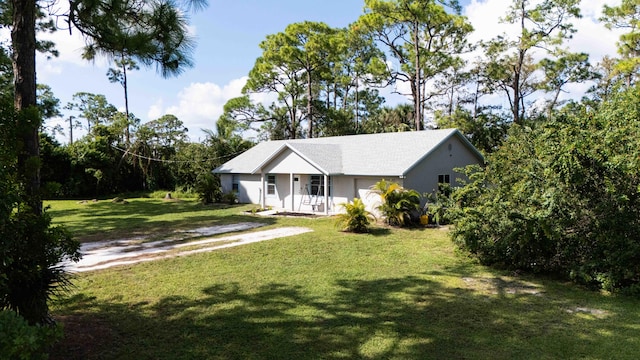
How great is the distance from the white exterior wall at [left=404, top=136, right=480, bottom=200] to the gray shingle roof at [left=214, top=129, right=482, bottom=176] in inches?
15.6

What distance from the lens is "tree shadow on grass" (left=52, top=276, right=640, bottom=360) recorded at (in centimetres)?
511

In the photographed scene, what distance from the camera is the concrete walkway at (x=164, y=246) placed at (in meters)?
10.2

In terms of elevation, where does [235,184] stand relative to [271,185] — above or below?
above

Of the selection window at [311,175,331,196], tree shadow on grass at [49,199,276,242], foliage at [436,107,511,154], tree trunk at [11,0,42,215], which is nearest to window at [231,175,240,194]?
tree shadow on grass at [49,199,276,242]

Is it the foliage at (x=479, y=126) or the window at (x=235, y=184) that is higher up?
the foliage at (x=479, y=126)

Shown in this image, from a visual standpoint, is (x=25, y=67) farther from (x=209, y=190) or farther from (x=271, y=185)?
(x=209, y=190)

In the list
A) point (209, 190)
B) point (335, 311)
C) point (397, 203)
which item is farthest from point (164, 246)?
point (209, 190)

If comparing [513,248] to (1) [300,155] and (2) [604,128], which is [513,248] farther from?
(1) [300,155]

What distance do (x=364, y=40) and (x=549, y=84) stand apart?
50.9 ft

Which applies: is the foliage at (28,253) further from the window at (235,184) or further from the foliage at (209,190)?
the window at (235,184)

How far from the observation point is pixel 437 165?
18.8m

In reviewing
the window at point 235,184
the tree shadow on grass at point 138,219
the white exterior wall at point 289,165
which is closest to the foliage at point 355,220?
the tree shadow on grass at point 138,219

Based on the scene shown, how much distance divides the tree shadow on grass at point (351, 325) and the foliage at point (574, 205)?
1144 millimetres

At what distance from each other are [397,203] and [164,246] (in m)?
8.79
